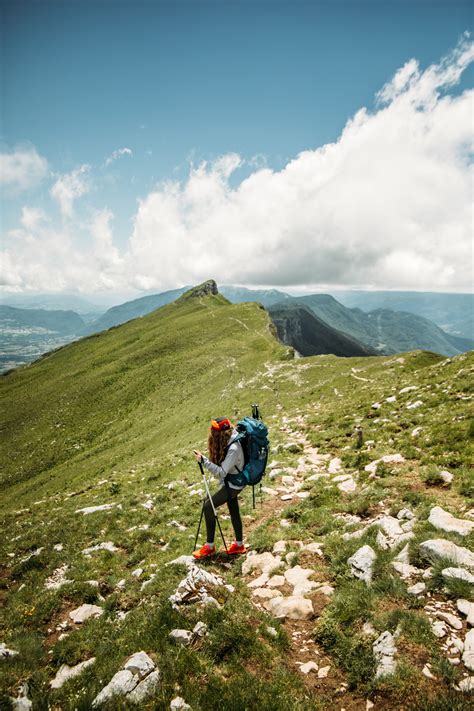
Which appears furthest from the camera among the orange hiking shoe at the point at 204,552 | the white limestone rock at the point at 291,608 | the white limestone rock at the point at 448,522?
the orange hiking shoe at the point at 204,552

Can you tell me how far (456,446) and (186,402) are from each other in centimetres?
4031

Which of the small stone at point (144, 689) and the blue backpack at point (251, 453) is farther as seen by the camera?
the blue backpack at point (251, 453)

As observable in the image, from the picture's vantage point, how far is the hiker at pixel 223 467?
9164mm

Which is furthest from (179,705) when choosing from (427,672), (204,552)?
(204,552)

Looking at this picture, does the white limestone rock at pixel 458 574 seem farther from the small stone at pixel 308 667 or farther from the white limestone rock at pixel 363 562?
the small stone at pixel 308 667

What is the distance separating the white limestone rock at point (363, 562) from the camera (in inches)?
293

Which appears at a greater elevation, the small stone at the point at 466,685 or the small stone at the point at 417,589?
the small stone at the point at 466,685

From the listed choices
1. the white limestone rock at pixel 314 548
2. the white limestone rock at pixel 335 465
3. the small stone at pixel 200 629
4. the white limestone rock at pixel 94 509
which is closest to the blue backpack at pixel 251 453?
the white limestone rock at pixel 314 548

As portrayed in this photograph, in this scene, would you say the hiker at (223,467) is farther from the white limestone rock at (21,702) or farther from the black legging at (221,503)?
the white limestone rock at (21,702)

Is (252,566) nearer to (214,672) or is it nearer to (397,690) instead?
(214,672)

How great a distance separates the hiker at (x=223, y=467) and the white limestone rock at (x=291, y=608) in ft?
7.70

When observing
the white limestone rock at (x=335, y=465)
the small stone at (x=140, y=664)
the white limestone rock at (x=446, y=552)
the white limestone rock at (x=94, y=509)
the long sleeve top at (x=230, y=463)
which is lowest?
the white limestone rock at (x=94, y=509)

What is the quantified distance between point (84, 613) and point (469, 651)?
8641mm

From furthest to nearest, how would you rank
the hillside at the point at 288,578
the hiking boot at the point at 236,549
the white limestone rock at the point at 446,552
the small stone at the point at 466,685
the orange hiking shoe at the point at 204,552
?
the hiking boot at the point at 236,549
the orange hiking shoe at the point at 204,552
the white limestone rock at the point at 446,552
the hillside at the point at 288,578
the small stone at the point at 466,685
